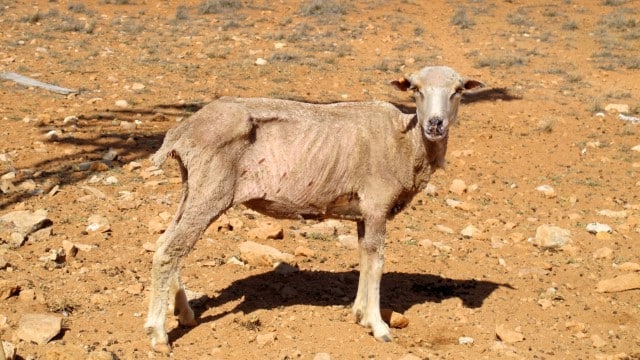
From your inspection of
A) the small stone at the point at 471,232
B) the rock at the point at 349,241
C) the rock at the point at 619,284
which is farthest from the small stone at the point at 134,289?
the rock at the point at 619,284

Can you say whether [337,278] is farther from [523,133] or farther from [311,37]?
[311,37]

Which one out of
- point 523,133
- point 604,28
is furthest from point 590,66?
point 523,133

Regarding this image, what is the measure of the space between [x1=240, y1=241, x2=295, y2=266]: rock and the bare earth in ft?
0.28

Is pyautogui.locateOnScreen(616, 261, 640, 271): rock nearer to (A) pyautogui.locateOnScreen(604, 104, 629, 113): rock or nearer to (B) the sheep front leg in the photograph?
(B) the sheep front leg

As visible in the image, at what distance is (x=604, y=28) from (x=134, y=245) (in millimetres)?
19140

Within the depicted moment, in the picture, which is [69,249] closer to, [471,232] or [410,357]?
[410,357]

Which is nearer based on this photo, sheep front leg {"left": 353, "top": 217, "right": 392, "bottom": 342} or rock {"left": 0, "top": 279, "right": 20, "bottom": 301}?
sheep front leg {"left": 353, "top": 217, "right": 392, "bottom": 342}

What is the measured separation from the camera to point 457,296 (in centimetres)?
674

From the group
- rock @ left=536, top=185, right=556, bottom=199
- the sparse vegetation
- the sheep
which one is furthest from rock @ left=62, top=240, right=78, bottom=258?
the sparse vegetation

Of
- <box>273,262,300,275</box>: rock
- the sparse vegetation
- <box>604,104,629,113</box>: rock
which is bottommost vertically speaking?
the sparse vegetation

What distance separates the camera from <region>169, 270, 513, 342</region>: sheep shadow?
20.7 ft

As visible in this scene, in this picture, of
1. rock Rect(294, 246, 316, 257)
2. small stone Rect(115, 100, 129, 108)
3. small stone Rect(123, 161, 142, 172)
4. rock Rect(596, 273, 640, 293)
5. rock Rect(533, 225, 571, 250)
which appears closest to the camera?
rock Rect(596, 273, 640, 293)

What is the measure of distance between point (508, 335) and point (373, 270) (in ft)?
3.87

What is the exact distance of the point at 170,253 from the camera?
533cm
